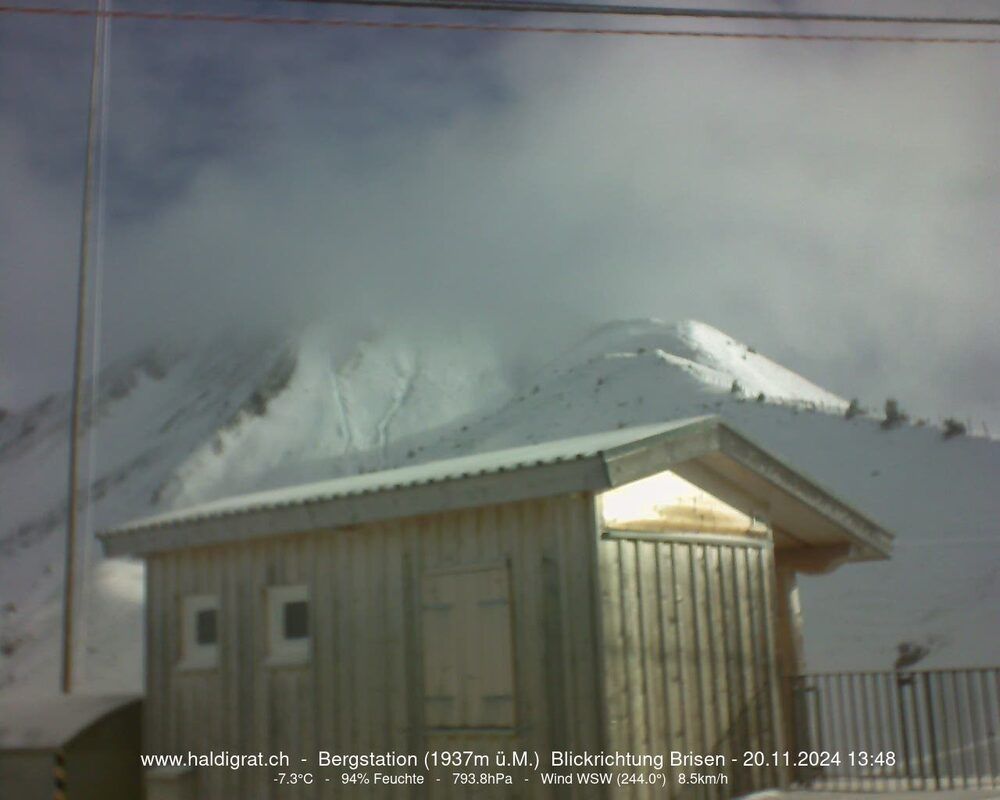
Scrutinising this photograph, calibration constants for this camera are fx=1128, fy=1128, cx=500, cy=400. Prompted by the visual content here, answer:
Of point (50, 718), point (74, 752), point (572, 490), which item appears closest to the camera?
point (572, 490)

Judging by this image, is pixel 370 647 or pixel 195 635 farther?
pixel 195 635

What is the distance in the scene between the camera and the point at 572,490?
29.0 ft

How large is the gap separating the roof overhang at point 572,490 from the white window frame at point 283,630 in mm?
637

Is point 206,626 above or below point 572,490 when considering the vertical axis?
below

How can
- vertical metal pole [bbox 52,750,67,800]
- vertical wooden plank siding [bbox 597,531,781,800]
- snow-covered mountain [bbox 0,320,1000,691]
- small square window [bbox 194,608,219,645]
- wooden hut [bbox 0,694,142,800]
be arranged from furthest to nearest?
snow-covered mountain [bbox 0,320,1000,691] → small square window [bbox 194,608,219,645] → wooden hut [bbox 0,694,142,800] → vertical metal pole [bbox 52,750,67,800] → vertical wooden plank siding [bbox 597,531,781,800]

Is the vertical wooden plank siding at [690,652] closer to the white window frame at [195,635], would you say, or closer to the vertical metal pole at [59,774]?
the white window frame at [195,635]

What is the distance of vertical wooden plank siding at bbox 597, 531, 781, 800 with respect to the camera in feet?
29.4

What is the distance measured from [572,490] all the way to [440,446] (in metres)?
45.7

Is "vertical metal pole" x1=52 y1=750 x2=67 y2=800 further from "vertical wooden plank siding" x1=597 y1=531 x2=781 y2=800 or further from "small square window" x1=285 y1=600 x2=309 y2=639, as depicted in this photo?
"vertical wooden plank siding" x1=597 y1=531 x2=781 y2=800

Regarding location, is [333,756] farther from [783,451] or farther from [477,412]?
[477,412]

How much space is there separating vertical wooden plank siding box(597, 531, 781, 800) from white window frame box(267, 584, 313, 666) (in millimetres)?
3516

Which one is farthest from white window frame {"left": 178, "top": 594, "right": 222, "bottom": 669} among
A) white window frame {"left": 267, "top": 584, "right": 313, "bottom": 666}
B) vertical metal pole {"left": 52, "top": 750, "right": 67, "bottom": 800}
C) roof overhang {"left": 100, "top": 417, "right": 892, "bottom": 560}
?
vertical metal pole {"left": 52, "top": 750, "right": 67, "bottom": 800}

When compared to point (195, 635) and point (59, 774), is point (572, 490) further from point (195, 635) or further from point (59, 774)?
point (59, 774)

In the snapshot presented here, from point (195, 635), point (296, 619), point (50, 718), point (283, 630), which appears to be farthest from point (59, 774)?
point (296, 619)
